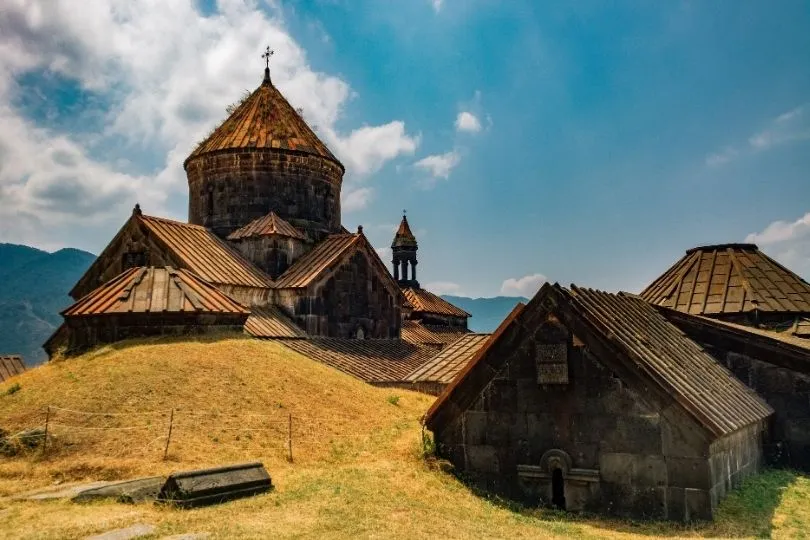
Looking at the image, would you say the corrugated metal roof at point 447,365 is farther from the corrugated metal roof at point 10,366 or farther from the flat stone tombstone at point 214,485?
the corrugated metal roof at point 10,366

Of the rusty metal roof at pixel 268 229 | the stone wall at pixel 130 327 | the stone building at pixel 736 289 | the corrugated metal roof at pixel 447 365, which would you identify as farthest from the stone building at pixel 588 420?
the rusty metal roof at pixel 268 229

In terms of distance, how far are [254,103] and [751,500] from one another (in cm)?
2231

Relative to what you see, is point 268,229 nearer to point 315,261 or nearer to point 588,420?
point 315,261

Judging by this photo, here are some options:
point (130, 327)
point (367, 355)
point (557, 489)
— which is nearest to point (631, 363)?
point (557, 489)

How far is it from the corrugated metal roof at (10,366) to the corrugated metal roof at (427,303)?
825 inches

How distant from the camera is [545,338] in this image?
33.3 feet

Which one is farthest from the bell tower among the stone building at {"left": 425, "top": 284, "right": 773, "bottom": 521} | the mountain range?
the mountain range

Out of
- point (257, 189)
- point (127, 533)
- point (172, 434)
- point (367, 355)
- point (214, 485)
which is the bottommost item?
point (127, 533)

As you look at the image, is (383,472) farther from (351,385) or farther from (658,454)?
(351,385)

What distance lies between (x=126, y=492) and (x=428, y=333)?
26.9m

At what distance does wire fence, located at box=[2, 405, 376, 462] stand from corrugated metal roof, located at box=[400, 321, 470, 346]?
17.8 metres

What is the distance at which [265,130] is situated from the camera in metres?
24.8

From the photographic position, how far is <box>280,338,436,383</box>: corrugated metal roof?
63.4 feet

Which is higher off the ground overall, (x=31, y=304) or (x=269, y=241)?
(x=31, y=304)
